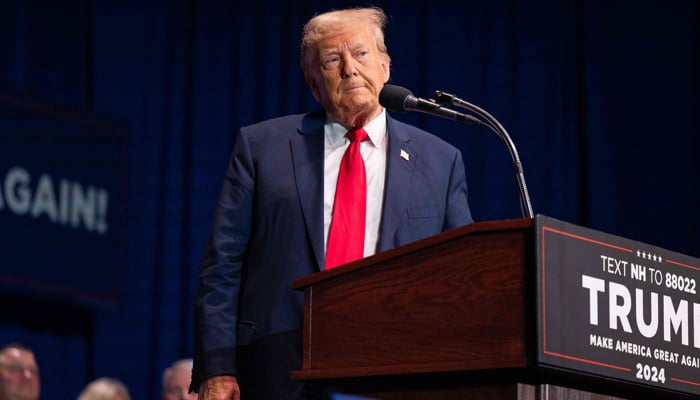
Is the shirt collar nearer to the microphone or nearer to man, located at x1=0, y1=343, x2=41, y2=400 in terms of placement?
the microphone

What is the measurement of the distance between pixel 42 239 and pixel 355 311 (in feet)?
13.2

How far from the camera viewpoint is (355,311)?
190 cm

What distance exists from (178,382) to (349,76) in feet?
9.28

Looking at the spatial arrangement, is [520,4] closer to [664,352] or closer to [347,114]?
[347,114]

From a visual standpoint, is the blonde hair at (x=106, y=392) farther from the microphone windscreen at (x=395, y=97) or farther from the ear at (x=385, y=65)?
the microphone windscreen at (x=395, y=97)

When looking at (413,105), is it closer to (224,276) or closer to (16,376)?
(224,276)

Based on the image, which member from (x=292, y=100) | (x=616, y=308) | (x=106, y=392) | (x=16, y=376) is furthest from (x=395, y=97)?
(x=292, y=100)

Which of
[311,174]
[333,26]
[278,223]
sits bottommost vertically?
[278,223]

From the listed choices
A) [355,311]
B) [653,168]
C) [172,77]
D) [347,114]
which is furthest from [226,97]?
[355,311]

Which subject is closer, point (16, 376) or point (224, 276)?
point (224, 276)

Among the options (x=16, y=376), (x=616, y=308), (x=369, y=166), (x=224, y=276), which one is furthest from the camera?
(x=16, y=376)

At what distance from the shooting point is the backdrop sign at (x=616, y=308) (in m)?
1.67

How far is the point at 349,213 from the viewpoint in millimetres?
2363

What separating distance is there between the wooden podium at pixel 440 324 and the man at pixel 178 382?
3.17 m
